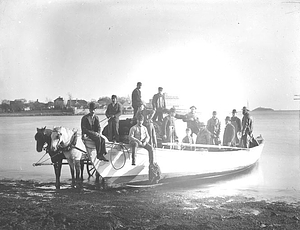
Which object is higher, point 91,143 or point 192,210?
point 91,143

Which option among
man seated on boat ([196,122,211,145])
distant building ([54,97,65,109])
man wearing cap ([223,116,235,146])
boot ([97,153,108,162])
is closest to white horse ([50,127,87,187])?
boot ([97,153,108,162])

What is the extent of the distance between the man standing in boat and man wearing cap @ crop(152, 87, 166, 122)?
5.47 ft

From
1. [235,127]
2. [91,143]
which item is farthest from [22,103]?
[235,127]

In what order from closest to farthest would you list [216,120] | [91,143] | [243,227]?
[243,227]
[91,143]
[216,120]

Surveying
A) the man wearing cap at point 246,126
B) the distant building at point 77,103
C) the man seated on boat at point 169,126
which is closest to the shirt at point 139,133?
the man seated on boat at point 169,126

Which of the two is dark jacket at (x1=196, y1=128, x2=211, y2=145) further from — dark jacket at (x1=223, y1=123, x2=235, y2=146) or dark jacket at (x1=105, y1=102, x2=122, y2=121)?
dark jacket at (x1=105, y1=102, x2=122, y2=121)

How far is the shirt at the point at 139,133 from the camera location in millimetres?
9180

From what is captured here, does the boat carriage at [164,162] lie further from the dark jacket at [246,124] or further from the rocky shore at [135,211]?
the dark jacket at [246,124]

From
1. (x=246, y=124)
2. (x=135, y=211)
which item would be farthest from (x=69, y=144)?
(x=246, y=124)

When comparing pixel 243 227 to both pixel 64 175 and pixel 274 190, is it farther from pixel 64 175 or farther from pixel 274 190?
pixel 64 175

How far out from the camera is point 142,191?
952cm

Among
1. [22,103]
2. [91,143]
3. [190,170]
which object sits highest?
[22,103]

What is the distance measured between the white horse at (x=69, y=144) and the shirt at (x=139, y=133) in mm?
1632

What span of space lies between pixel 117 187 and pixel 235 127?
5791 mm
